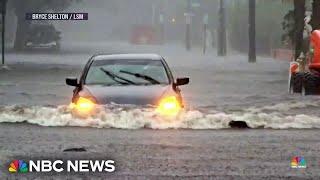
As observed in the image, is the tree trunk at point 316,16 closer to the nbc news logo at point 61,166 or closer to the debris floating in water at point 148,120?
the debris floating in water at point 148,120

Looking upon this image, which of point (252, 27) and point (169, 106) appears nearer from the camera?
point (169, 106)

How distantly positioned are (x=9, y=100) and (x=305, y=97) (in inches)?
292

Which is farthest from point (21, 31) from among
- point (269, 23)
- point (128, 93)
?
point (128, 93)

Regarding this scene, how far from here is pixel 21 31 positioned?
59.7 metres

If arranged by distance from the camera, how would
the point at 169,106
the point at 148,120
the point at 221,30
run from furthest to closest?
the point at 221,30 < the point at 169,106 < the point at 148,120

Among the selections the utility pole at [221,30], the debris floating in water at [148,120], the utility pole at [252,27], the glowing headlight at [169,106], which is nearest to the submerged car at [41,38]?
the utility pole at [221,30]

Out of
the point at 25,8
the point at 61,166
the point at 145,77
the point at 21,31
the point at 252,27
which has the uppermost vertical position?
the point at 145,77

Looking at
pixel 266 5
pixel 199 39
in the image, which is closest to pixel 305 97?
pixel 266 5

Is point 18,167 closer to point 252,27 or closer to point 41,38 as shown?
point 252,27

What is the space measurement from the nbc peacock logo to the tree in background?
155ft

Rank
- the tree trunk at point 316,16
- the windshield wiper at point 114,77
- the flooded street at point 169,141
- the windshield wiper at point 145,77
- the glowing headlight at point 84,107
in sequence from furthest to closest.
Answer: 1. the tree trunk at point 316,16
2. the windshield wiper at point 145,77
3. the windshield wiper at point 114,77
4. the glowing headlight at point 84,107
5. the flooded street at point 169,141

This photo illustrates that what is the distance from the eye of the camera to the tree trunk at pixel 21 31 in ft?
189

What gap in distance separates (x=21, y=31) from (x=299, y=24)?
37.5 m

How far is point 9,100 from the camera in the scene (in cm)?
1823
